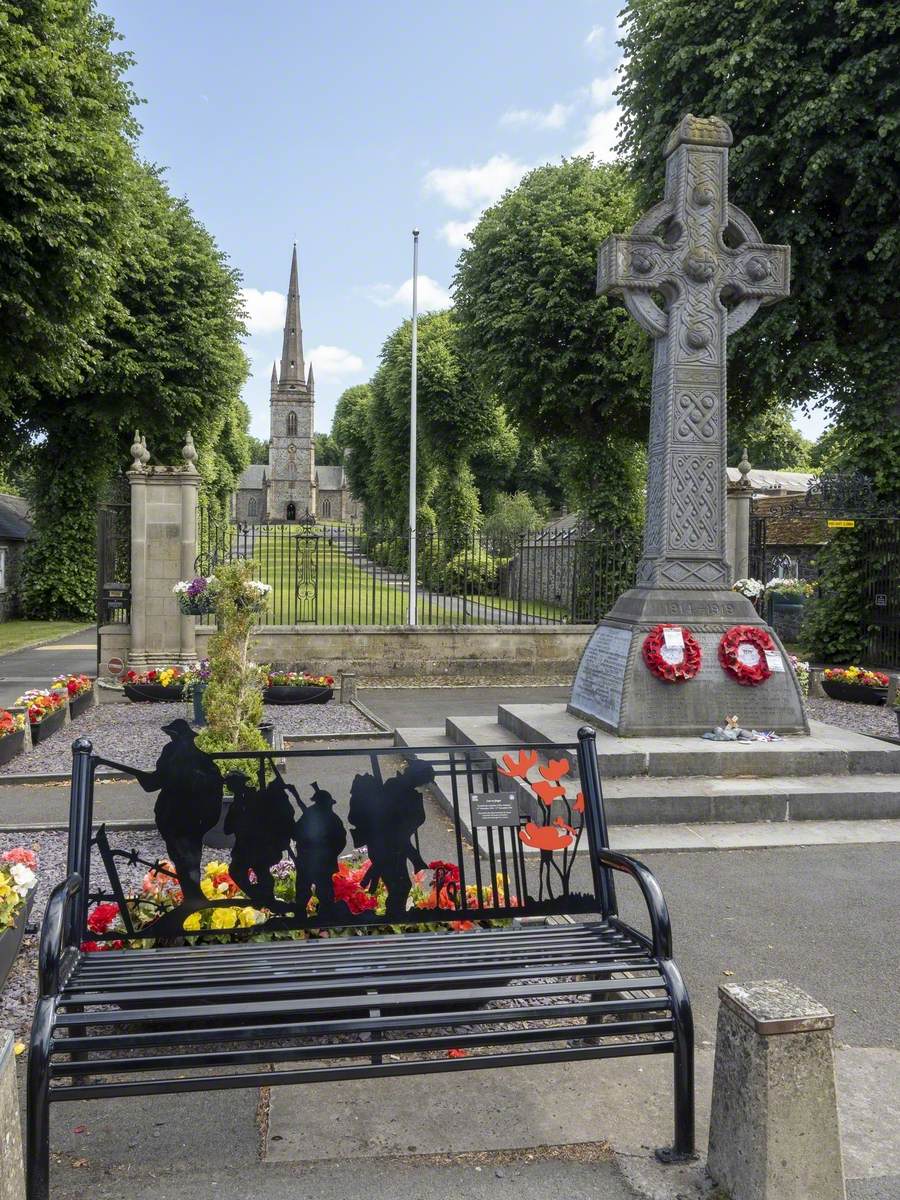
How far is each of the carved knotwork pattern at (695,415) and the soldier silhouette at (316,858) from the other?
5639 millimetres

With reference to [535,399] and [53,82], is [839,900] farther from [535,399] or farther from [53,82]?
[535,399]

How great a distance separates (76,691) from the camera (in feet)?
38.8

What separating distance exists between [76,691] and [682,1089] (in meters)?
10.7

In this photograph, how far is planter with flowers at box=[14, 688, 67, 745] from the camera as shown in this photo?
984cm

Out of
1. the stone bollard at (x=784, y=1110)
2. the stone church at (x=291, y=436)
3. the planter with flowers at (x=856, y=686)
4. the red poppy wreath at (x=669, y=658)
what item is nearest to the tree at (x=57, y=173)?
the red poppy wreath at (x=669, y=658)

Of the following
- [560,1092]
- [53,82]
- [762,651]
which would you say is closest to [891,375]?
[762,651]

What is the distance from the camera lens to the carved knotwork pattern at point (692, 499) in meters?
8.03

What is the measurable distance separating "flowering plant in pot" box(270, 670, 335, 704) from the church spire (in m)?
94.7

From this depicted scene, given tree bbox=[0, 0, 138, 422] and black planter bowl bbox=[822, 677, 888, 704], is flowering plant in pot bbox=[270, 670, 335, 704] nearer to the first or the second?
tree bbox=[0, 0, 138, 422]

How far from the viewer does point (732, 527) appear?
1562 centimetres

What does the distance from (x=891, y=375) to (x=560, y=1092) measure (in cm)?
1632

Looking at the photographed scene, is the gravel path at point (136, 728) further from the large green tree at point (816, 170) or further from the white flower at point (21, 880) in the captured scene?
the large green tree at point (816, 170)

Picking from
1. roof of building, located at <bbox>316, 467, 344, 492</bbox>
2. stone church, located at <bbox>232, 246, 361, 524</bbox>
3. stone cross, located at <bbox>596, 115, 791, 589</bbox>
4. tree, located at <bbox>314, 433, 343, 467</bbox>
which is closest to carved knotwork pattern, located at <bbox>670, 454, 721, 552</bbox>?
stone cross, located at <bbox>596, 115, 791, 589</bbox>

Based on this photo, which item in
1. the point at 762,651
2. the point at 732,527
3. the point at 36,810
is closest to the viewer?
the point at 36,810
